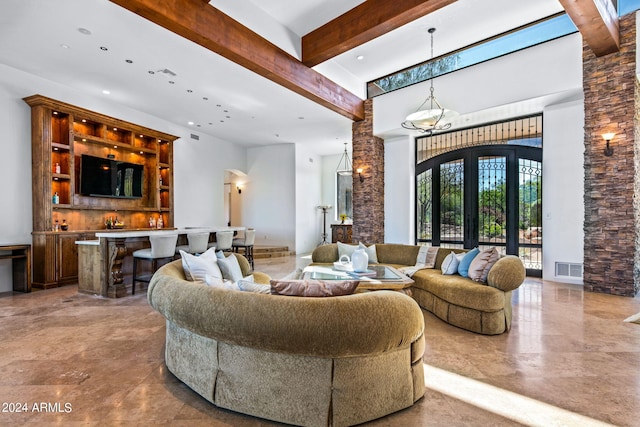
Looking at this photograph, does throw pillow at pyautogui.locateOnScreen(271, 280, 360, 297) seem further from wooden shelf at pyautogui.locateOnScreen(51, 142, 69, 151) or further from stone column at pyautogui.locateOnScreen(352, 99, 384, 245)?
wooden shelf at pyautogui.locateOnScreen(51, 142, 69, 151)

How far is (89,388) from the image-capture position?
7.26 ft

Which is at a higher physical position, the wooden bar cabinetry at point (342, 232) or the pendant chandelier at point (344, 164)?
the pendant chandelier at point (344, 164)

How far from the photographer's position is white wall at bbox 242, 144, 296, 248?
10039 mm

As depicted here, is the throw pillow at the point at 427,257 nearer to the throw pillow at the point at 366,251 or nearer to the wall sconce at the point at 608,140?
the throw pillow at the point at 366,251

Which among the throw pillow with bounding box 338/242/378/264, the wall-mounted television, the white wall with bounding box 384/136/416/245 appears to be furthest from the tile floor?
the white wall with bounding box 384/136/416/245

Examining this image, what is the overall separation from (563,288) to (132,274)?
22.6 ft

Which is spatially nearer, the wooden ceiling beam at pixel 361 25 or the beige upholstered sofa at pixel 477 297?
the beige upholstered sofa at pixel 477 297

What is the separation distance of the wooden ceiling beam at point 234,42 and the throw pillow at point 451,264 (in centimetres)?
369

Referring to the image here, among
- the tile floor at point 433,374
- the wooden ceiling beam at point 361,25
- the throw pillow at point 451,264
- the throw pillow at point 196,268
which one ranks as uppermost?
the wooden ceiling beam at point 361,25

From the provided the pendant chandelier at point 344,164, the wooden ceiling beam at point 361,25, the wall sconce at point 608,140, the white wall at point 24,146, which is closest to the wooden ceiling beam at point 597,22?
the wall sconce at point 608,140

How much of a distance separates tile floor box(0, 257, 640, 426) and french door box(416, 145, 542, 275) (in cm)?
244

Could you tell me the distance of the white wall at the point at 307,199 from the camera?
33.2ft

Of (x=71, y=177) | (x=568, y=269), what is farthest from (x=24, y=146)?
(x=568, y=269)

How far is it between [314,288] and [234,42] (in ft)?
12.5
